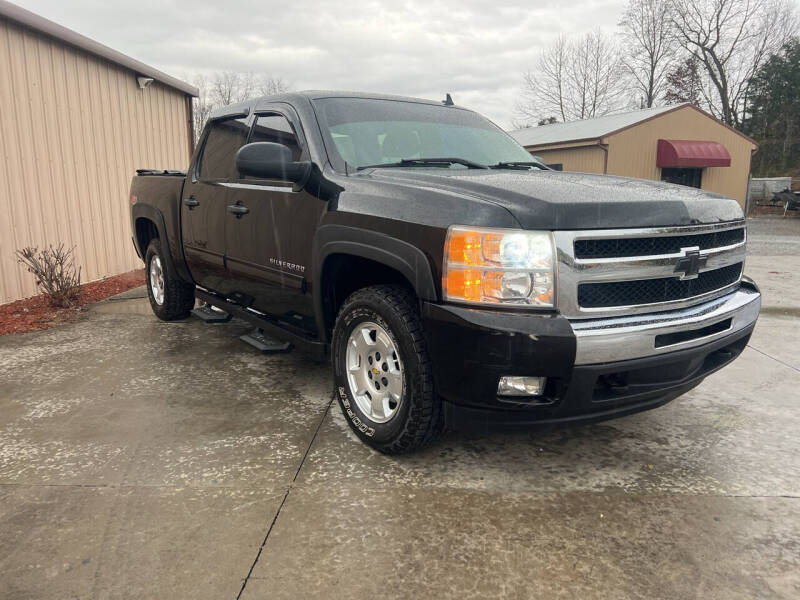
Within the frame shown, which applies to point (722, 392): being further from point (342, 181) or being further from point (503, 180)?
point (342, 181)

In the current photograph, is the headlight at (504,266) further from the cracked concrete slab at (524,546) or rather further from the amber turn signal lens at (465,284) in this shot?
the cracked concrete slab at (524,546)

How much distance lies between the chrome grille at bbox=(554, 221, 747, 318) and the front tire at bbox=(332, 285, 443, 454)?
705 millimetres

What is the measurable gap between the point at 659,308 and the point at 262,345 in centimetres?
263

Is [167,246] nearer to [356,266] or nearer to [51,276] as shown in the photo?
[51,276]

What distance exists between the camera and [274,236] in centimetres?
379

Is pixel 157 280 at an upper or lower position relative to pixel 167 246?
lower

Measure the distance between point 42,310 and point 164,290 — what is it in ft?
6.06

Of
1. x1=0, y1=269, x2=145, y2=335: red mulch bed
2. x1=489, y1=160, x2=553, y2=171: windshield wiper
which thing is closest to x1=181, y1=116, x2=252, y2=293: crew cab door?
x1=489, y1=160, x2=553, y2=171: windshield wiper

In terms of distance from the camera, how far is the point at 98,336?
5.50m

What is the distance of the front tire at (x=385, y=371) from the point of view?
2.76m

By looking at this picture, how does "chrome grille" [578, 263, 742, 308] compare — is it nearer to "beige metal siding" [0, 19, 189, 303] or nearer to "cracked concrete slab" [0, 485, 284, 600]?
"cracked concrete slab" [0, 485, 284, 600]

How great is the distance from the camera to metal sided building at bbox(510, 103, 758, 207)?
77.0 feet

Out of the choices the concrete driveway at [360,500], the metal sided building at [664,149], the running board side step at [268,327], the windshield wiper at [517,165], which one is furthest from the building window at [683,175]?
the running board side step at [268,327]

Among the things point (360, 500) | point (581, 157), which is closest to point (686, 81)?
point (581, 157)
